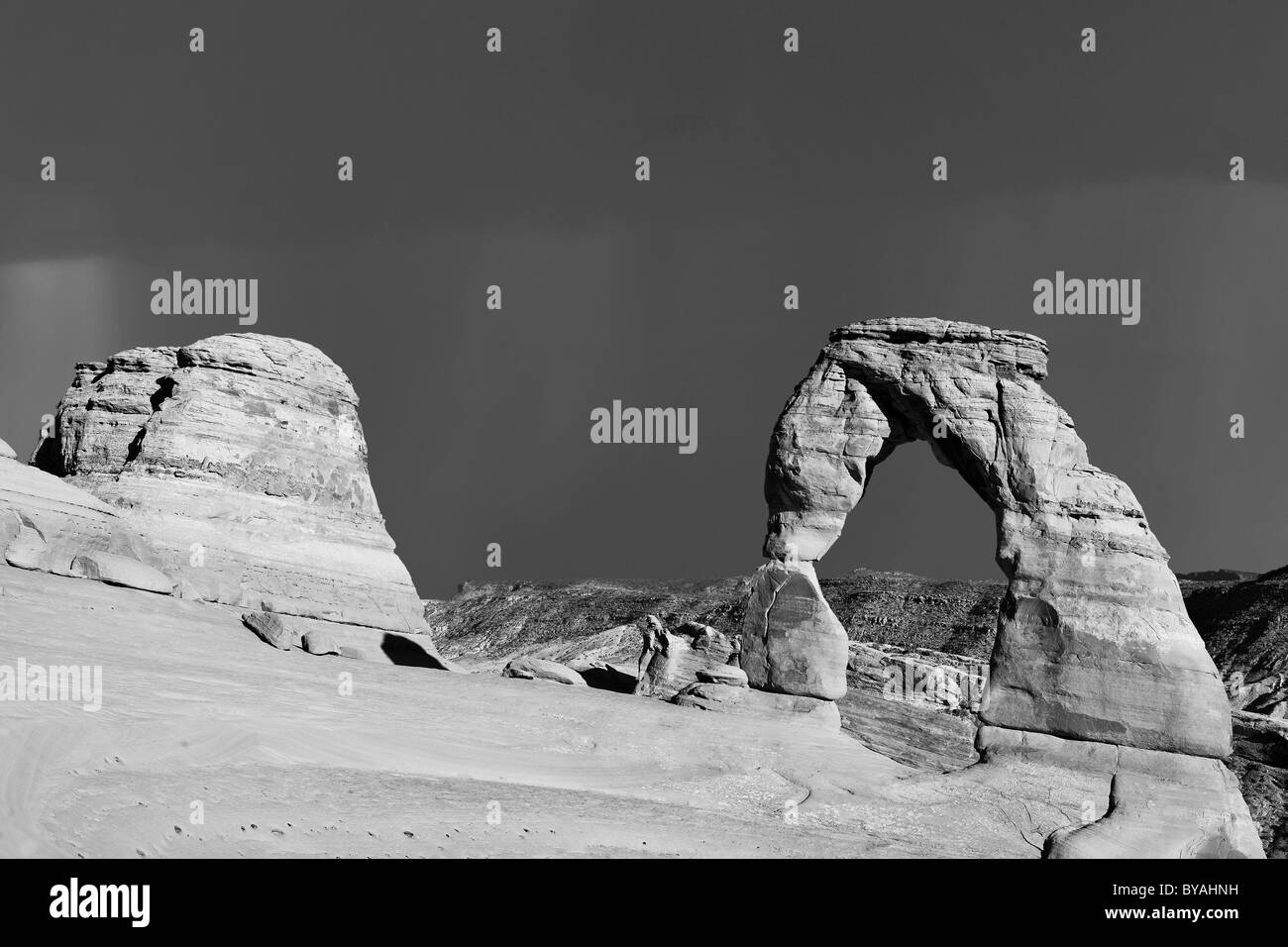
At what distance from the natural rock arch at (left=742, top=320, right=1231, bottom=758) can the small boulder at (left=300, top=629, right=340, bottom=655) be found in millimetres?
6665

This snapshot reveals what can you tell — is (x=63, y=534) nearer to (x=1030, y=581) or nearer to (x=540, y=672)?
(x=540, y=672)

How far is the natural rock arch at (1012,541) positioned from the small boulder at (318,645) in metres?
6.67

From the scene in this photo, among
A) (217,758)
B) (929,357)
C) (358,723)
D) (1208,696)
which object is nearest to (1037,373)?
(929,357)

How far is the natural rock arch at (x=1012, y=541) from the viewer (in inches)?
819

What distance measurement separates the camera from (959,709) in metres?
30.2

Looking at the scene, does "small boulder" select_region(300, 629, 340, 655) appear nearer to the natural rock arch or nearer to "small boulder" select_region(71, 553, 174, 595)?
"small boulder" select_region(71, 553, 174, 595)

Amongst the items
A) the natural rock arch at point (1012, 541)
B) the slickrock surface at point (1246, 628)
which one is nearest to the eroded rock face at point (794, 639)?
the natural rock arch at point (1012, 541)

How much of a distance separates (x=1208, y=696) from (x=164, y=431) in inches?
732

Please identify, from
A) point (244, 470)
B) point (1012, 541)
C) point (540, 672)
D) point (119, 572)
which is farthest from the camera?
point (244, 470)

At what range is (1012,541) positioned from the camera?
873 inches

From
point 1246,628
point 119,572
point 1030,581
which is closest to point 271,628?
point 119,572

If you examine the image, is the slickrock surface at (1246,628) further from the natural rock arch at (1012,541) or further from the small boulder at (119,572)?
the small boulder at (119,572)

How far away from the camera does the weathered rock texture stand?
976 inches

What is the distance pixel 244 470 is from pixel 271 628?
5.72m
